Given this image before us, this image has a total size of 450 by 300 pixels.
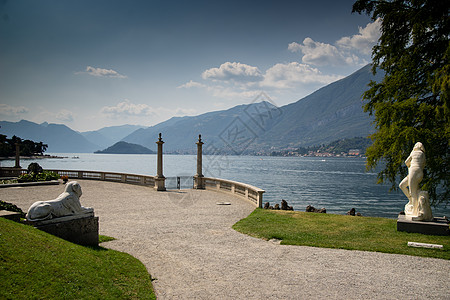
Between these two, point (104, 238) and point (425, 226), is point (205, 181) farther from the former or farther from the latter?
point (425, 226)

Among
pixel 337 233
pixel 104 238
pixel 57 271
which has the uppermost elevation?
pixel 57 271

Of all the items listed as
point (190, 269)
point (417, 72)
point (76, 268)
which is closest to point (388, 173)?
point (417, 72)

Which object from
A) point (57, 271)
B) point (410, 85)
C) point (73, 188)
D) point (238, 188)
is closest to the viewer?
point (57, 271)

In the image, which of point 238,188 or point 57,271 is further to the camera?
point 238,188

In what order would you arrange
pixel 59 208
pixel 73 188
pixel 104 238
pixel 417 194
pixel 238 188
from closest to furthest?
pixel 59 208 → pixel 73 188 → pixel 104 238 → pixel 417 194 → pixel 238 188

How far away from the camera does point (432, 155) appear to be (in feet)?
43.2

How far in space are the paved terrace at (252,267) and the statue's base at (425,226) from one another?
2731 millimetres

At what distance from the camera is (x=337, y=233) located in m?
10.4

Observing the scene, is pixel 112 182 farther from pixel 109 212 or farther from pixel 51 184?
pixel 109 212

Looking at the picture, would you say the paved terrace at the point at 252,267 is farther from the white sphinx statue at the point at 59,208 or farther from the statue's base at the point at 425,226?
the statue's base at the point at 425,226

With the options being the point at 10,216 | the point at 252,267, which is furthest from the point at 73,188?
the point at 252,267

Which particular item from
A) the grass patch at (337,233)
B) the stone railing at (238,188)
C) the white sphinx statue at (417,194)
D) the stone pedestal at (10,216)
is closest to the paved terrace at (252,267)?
the grass patch at (337,233)

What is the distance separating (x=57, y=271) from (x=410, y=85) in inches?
646

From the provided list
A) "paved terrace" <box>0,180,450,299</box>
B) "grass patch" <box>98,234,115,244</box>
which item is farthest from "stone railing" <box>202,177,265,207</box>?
"grass patch" <box>98,234,115,244</box>
